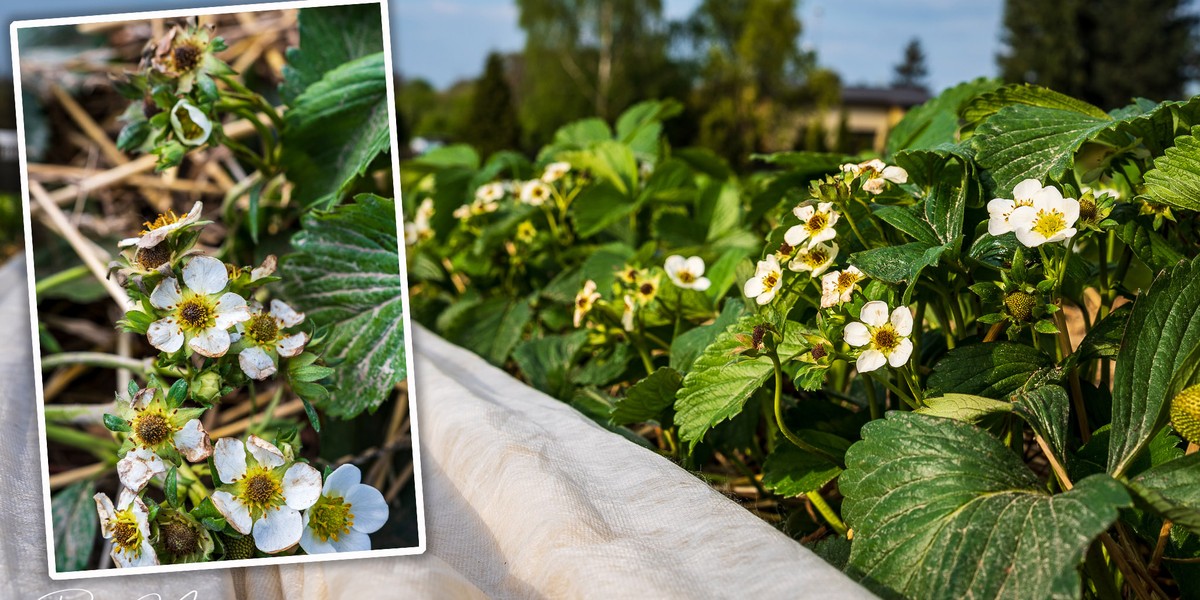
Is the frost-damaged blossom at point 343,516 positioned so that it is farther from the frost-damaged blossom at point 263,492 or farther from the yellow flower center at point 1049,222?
the yellow flower center at point 1049,222

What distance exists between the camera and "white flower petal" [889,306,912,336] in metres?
0.64

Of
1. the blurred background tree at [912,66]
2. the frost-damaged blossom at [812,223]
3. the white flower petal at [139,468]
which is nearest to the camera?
the white flower petal at [139,468]

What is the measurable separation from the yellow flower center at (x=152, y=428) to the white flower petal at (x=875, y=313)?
48 centimetres

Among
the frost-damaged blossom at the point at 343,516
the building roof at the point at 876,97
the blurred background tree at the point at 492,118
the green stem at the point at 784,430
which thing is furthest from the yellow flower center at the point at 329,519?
the building roof at the point at 876,97

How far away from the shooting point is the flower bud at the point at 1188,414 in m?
0.54

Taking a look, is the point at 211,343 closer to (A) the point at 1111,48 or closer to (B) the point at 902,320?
(B) the point at 902,320

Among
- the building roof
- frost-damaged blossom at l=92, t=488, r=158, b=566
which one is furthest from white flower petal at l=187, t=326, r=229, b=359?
the building roof

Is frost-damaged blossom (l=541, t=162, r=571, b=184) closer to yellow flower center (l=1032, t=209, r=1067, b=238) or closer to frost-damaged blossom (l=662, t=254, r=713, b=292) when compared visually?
frost-damaged blossom (l=662, t=254, r=713, b=292)

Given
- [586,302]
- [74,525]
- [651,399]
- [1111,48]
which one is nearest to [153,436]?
[74,525]

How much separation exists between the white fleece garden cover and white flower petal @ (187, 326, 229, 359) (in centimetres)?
16

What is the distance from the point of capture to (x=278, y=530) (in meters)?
0.63

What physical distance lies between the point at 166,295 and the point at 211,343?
1.8 inches

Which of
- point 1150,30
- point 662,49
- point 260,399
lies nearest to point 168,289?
point 260,399

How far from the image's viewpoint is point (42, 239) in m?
1.31
